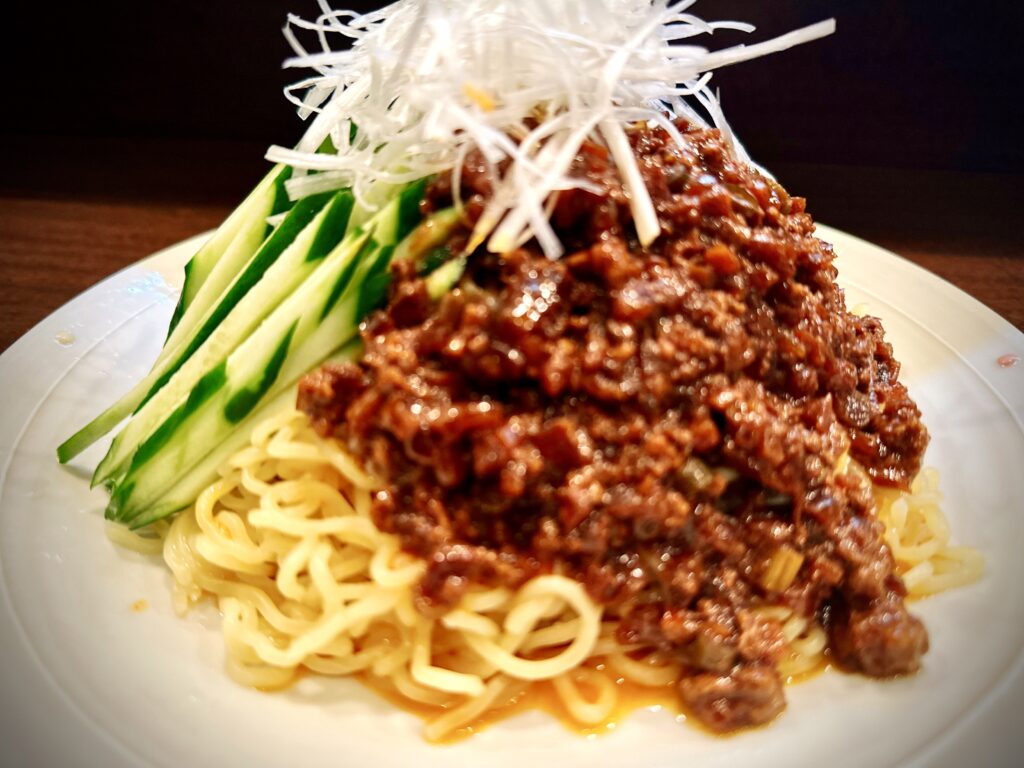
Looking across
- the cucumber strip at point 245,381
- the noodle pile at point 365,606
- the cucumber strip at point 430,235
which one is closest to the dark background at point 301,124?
the cucumber strip at point 245,381

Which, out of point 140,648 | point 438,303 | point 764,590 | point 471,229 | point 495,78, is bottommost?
point 140,648

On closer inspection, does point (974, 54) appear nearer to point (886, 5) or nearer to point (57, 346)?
point (886, 5)

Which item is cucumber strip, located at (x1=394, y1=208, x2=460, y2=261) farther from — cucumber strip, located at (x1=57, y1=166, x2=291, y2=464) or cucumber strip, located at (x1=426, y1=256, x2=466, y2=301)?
cucumber strip, located at (x1=57, y1=166, x2=291, y2=464)

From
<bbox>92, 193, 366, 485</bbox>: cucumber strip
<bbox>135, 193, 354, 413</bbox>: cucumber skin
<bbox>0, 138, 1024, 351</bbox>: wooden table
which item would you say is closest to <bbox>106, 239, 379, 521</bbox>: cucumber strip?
<bbox>92, 193, 366, 485</bbox>: cucumber strip

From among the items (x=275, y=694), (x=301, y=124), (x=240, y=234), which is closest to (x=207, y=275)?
(x=240, y=234)

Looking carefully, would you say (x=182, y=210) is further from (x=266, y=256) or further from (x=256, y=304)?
(x=256, y=304)

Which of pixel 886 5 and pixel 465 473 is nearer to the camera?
pixel 465 473

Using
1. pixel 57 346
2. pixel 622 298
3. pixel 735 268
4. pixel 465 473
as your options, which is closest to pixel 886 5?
pixel 735 268
